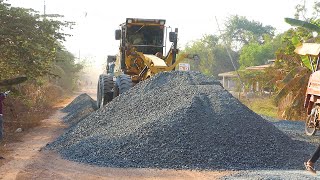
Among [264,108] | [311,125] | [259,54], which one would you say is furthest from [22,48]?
[259,54]

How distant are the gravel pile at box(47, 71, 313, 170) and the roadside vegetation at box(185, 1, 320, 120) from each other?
17.7 feet

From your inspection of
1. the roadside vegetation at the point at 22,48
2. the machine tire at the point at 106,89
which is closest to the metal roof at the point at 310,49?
the machine tire at the point at 106,89

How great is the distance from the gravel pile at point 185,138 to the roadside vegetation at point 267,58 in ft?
17.7

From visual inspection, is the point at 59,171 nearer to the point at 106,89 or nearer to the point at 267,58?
the point at 106,89

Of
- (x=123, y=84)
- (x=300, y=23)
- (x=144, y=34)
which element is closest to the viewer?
(x=123, y=84)

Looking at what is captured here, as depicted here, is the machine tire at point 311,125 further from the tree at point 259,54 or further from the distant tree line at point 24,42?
the tree at point 259,54

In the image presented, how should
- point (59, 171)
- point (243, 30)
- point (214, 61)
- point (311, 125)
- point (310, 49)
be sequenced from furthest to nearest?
point (243, 30), point (214, 61), point (311, 125), point (310, 49), point (59, 171)

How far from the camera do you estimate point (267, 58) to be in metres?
46.8

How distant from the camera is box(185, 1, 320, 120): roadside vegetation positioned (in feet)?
57.2

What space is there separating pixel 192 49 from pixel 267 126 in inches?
1886

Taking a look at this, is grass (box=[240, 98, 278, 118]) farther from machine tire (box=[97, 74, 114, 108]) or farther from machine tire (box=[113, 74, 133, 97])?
machine tire (box=[113, 74, 133, 97])

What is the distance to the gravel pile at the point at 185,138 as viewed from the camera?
9.02 meters

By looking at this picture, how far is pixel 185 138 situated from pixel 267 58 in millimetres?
38749

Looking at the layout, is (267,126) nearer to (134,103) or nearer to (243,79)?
(134,103)
